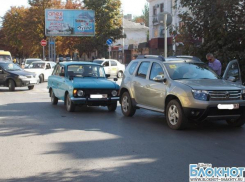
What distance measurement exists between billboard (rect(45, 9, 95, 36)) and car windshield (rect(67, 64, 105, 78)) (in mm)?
32508

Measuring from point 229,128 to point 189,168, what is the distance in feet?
13.6

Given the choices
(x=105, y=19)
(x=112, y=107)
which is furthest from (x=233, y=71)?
(x=105, y=19)

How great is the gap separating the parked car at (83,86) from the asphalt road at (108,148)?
2.23ft

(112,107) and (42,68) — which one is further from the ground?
(42,68)

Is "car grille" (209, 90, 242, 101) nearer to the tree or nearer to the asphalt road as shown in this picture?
the asphalt road

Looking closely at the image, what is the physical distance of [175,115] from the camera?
952 centimetres

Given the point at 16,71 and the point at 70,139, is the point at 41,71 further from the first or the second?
the point at 70,139

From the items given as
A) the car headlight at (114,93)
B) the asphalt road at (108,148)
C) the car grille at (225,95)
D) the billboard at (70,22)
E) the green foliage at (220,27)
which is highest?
the billboard at (70,22)

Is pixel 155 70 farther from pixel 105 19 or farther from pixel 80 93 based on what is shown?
pixel 105 19

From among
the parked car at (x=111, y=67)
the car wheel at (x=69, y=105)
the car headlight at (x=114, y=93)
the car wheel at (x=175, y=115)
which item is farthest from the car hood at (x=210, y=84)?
the parked car at (x=111, y=67)

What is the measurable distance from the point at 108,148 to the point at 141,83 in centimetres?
387

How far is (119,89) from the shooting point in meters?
12.6

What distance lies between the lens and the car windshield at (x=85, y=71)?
13.7 meters

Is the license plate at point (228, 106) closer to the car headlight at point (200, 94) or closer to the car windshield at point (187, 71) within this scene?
the car headlight at point (200, 94)
